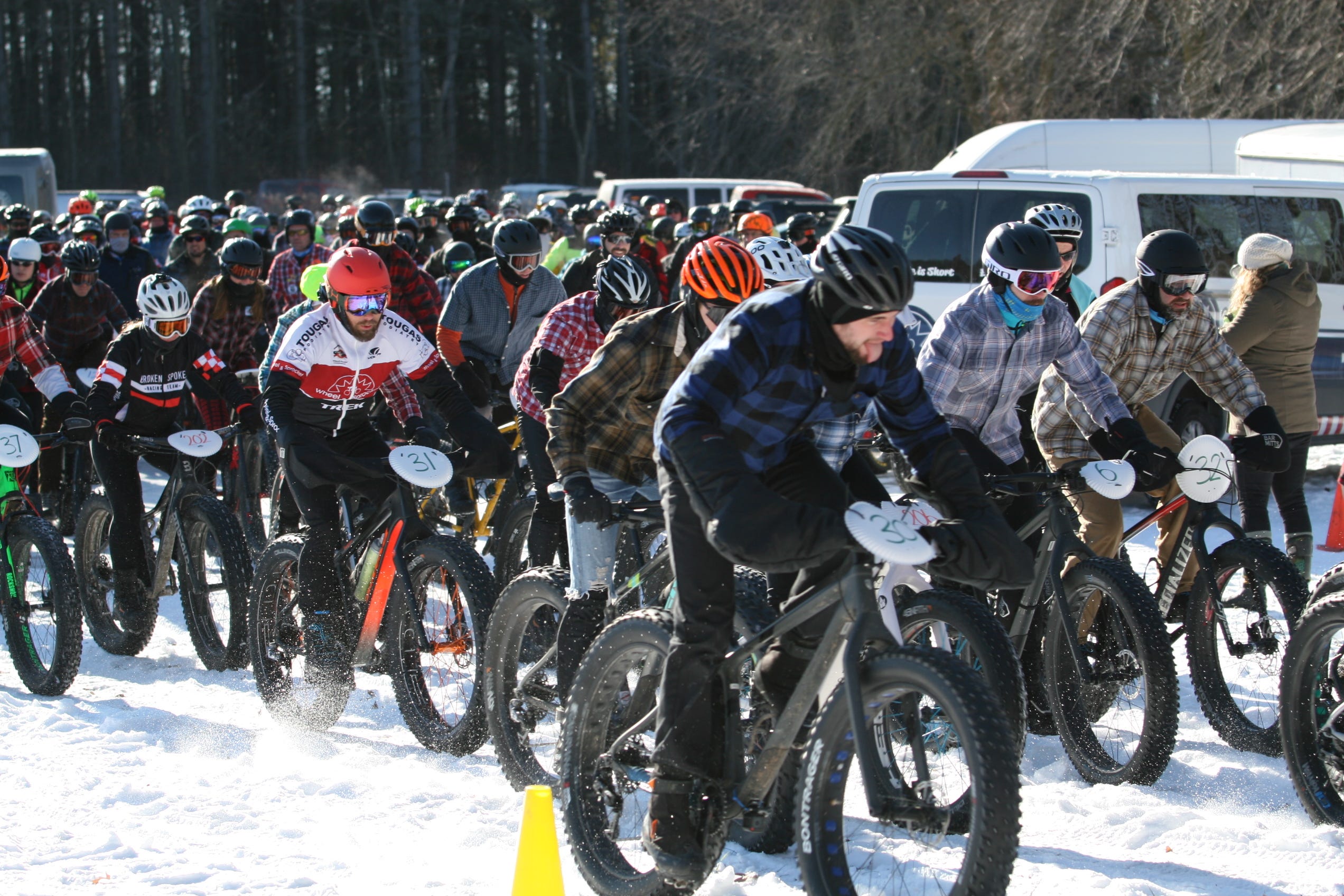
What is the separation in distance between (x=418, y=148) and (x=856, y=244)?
48736 millimetres

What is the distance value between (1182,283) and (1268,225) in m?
4.93

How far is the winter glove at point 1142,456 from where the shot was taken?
195 inches

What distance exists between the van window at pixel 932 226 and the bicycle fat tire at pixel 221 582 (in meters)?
5.54

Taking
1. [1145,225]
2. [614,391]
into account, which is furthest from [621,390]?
[1145,225]

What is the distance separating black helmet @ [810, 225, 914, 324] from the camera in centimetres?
333

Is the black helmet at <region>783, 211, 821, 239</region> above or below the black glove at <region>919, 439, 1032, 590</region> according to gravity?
below

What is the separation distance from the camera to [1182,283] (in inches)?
219

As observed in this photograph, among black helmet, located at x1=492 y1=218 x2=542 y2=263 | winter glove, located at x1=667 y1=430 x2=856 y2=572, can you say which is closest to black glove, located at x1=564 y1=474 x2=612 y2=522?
winter glove, located at x1=667 y1=430 x2=856 y2=572

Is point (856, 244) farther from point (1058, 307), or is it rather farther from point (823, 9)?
point (823, 9)

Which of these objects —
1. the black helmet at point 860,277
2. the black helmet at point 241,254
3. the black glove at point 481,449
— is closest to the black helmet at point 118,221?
the black helmet at point 241,254

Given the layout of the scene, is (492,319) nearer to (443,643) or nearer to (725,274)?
(443,643)

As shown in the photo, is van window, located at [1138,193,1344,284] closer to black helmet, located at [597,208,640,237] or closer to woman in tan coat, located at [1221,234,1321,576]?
woman in tan coat, located at [1221,234,1321,576]

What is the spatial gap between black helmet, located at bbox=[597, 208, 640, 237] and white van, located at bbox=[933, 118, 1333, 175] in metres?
3.61

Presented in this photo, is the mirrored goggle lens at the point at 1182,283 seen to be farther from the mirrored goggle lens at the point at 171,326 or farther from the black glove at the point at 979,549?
the mirrored goggle lens at the point at 171,326
